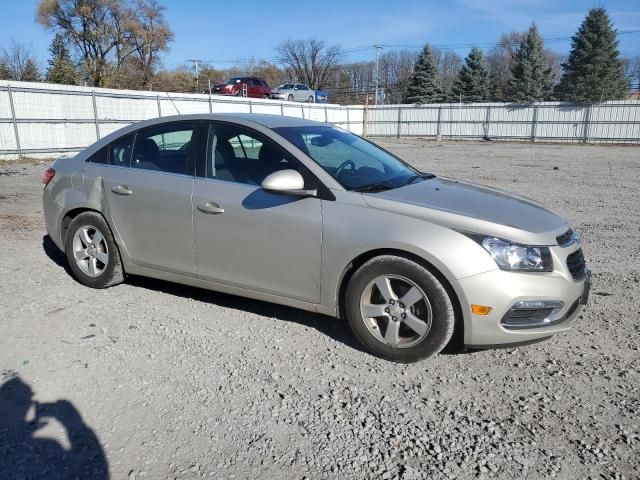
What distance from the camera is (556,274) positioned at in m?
3.32

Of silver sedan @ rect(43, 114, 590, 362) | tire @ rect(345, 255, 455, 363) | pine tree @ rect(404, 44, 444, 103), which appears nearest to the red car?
pine tree @ rect(404, 44, 444, 103)

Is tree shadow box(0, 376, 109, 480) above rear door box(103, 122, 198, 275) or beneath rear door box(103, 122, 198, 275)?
beneath

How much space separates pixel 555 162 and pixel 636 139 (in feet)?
57.4

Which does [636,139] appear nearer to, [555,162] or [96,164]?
[555,162]

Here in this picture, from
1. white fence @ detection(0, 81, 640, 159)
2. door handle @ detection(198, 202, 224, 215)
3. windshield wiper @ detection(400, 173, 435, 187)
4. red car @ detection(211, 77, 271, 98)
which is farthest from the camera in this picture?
red car @ detection(211, 77, 271, 98)

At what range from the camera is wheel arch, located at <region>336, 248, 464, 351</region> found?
3.31 metres

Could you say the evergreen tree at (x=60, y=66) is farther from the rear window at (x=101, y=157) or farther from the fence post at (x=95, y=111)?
the rear window at (x=101, y=157)

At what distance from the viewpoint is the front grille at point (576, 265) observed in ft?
11.3

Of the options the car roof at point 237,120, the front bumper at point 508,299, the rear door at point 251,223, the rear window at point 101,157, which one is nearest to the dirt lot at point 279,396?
the front bumper at point 508,299

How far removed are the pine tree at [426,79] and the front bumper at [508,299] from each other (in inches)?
1997

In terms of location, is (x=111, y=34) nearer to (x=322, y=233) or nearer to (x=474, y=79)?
(x=474, y=79)

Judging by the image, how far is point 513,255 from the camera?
3.25 m

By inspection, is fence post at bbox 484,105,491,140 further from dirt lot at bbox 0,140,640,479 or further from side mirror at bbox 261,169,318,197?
side mirror at bbox 261,169,318,197

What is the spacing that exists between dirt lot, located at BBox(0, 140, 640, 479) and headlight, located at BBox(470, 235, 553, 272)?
710 millimetres
